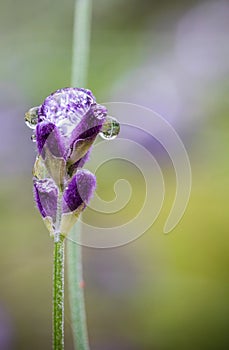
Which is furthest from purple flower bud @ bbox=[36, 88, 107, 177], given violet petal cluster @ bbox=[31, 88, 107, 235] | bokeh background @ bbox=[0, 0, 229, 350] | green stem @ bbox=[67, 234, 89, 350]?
bokeh background @ bbox=[0, 0, 229, 350]

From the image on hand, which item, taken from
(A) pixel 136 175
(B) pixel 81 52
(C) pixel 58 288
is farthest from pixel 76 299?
(A) pixel 136 175

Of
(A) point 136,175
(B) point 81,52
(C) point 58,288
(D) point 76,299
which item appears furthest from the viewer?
(A) point 136,175

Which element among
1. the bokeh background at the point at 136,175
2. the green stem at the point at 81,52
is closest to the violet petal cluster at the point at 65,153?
Answer: the green stem at the point at 81,52

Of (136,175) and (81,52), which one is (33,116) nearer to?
(81,52)

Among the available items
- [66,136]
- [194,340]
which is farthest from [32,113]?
[194,340]

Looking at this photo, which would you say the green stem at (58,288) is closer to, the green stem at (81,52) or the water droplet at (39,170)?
the water droplet at (39,170)

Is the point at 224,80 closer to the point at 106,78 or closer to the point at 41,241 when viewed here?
the point at 106,78

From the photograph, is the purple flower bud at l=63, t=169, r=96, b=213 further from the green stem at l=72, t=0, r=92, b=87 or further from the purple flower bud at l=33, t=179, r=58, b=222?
the green stem at l=72, t=0, r=92, b=87
